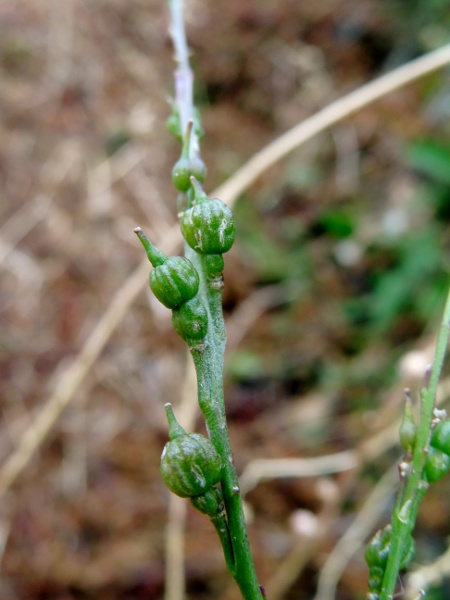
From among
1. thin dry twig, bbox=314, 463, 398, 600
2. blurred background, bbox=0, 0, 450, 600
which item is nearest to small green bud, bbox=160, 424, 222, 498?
blurred background, bbox=0, 0, 450, 600

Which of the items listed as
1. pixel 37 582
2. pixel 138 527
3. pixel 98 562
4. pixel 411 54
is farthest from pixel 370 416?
pixel 411 54

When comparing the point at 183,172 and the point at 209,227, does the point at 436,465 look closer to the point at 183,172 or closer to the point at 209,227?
the point at 209,227

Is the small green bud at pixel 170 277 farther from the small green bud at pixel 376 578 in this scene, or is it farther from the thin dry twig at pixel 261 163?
the thin dry twig at pixel 261 163

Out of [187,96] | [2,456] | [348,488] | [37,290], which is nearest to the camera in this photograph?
[187,96]

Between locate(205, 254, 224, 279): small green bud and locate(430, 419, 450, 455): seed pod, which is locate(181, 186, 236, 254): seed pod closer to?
locate(205, 254, 224, 279): small green bud

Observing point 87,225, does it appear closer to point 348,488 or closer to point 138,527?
point 138,527

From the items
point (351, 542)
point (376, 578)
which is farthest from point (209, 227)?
point (351, 542)
